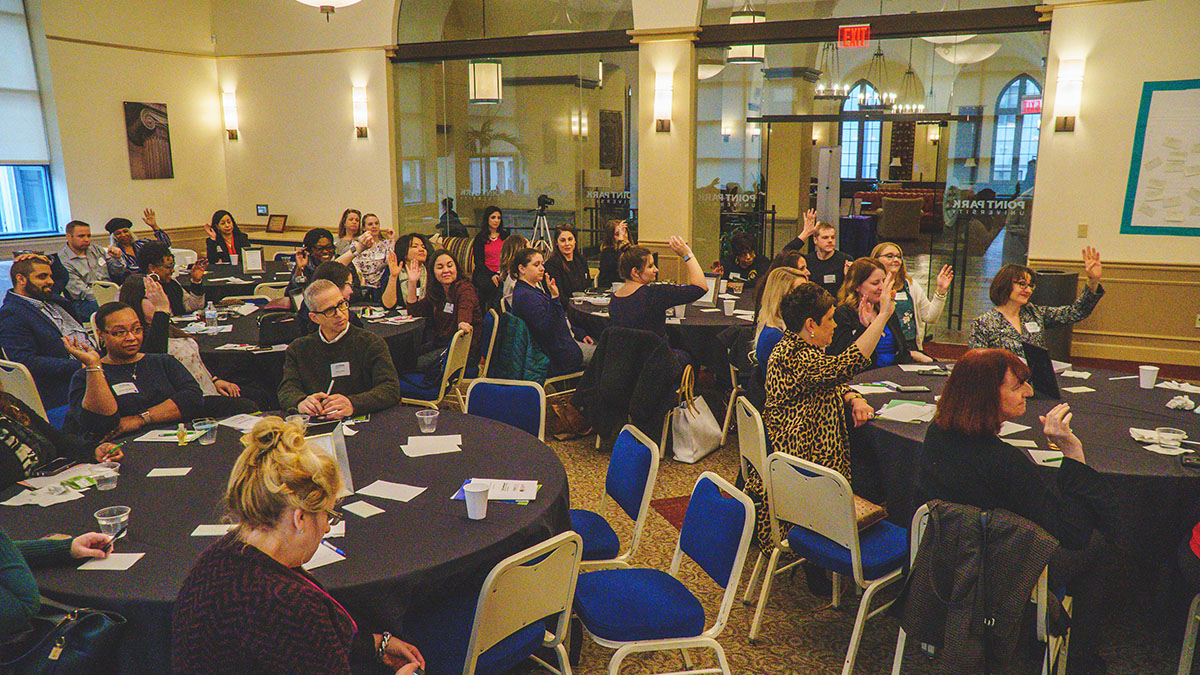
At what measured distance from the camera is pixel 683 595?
2867 mm

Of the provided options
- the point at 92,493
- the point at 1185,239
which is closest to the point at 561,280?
the point at 92,493

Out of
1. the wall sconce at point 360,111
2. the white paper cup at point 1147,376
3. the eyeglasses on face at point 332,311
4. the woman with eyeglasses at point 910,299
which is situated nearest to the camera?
the eyeglasses on face at point 332,311

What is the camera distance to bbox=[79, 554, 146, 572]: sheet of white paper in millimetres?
2337

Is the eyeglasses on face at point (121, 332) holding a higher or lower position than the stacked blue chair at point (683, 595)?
higher

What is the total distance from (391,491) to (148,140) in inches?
391

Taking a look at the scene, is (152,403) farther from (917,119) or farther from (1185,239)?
(1185,239)

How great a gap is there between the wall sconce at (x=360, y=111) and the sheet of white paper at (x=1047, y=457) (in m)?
9.63

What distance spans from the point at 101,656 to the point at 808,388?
2765 millimetres

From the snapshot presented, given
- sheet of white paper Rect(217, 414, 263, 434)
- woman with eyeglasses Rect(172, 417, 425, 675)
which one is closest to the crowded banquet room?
woman with eyeglasses Rect(172, 417, 425, 675)

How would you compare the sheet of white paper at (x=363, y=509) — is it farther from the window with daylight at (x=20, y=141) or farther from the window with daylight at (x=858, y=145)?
the window with daylight at (x=20, y=141)

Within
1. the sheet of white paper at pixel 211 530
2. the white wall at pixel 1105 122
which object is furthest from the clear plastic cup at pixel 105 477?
the white wall at pixel 1105 122

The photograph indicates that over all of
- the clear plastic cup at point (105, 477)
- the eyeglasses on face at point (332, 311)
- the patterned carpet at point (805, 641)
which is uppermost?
the eyeglasses on face at point (332, 311)

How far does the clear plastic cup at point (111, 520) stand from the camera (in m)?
2.49

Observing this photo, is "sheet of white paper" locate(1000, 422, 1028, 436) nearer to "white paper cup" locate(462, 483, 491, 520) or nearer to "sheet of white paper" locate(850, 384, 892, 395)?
"sheet of white paper" locate(850, 384, 892, 395)
